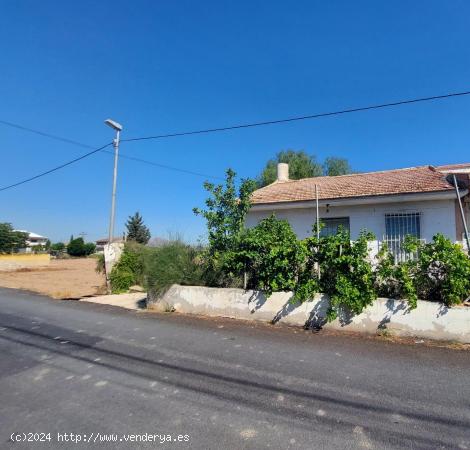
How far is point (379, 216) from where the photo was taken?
438 inches

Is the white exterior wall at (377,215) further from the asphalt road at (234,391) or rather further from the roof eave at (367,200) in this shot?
the asphalt road at (234,391)

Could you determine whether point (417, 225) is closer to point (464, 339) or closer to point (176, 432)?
point (464, 339)

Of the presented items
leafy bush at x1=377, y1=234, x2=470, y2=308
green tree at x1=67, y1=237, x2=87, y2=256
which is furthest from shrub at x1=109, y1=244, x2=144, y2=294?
green tree at x1=67, y1=237, x2=87, y2=256

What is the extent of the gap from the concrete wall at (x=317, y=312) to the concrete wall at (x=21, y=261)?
97.6ft

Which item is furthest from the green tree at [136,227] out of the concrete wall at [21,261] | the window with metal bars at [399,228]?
the window with metal bars at [399,228]

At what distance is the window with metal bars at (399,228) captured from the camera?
1055 centimetres

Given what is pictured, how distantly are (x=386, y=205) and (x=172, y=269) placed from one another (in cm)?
667

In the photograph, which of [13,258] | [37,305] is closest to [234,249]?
[37,305]

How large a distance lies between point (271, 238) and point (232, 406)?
4.73 m

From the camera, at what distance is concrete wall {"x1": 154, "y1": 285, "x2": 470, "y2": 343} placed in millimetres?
6207

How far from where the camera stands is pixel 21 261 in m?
35.3

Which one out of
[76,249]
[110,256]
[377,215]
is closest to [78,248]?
[76,249]

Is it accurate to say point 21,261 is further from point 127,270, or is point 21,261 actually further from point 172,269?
point 172,269

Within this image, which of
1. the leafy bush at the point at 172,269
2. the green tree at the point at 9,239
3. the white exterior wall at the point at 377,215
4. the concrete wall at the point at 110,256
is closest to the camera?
the leafy bush at the point at 172,269
